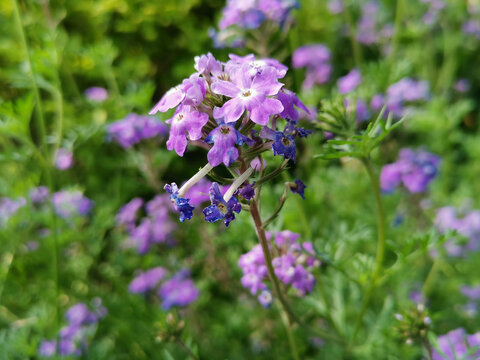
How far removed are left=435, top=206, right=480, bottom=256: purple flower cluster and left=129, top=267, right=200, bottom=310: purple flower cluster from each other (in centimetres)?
166

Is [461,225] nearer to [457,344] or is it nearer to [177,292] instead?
[457,344]

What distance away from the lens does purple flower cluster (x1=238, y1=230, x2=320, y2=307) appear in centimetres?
169

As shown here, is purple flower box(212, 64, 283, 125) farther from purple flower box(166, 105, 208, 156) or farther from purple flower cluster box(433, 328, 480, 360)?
purple flower cluster box(433, 328, 480, 360)

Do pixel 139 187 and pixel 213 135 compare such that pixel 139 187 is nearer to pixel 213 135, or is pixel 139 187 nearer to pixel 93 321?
pixel 93 321

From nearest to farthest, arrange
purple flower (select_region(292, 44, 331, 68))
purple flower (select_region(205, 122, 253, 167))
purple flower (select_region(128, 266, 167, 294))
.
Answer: purple flower (select_region(205, 122, 253, 167))
purple flower (select_region(128, 266, 167, 294))
purple flower (select_region(292, 44, 331, 68))

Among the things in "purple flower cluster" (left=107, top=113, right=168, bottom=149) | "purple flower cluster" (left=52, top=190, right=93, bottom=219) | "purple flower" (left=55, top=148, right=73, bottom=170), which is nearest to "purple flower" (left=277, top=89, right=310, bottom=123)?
"purple flower cluster" (left=107, top=113, right=168, bottom=149)

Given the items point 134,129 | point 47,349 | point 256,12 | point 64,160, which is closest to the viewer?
point 256,12

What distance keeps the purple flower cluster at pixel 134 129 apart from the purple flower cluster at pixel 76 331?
3.64 feet

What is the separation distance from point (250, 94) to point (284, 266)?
77 centimetres

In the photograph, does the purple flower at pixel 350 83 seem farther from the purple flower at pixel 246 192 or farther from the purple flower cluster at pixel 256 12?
the purple flower at pixel 246 192

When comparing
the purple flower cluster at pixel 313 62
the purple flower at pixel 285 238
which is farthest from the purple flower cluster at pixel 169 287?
the purple flower cluster at pixel 313 62

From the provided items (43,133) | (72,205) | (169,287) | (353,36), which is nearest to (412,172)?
(353,36)

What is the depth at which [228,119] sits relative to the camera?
1.14 m

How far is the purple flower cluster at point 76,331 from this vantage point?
2.58m
